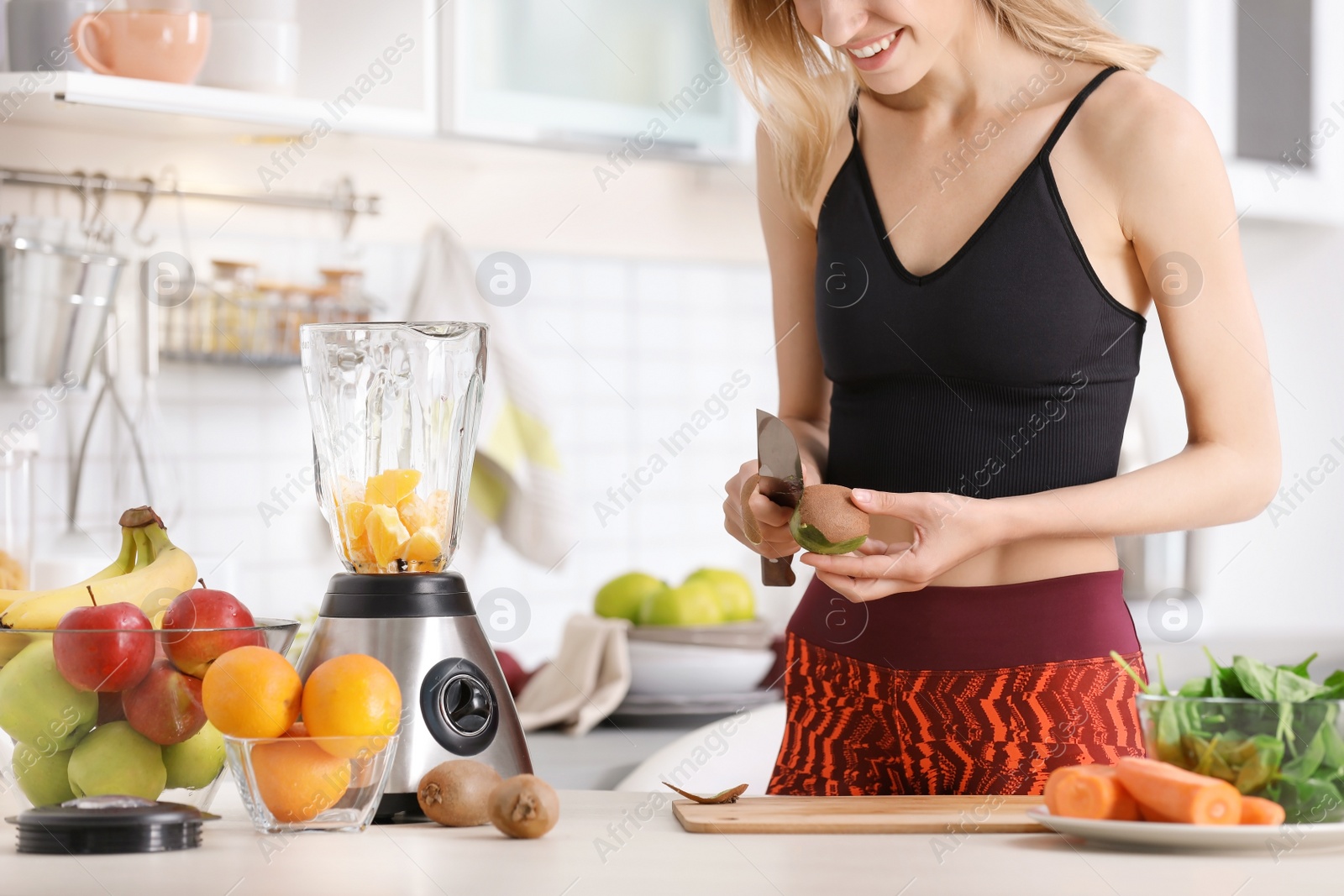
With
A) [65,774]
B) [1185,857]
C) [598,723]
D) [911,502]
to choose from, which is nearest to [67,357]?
[598,723]

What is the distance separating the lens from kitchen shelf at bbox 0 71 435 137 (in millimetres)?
1533

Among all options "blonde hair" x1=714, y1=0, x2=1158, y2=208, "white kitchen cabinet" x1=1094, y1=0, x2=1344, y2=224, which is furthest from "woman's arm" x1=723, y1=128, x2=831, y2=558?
"white kitchen cabinet" x1=1094, y1=0, x2=1344, y2=224

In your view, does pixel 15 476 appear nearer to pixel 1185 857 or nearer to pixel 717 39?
pixel 717 39

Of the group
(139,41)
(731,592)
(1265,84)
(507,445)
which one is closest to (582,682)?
(731,592)

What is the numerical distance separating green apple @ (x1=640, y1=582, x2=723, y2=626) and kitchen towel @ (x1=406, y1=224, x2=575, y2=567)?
0.64 feet

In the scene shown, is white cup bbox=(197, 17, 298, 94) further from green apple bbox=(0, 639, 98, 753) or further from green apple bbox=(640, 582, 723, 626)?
green apple bbox=(0, 639, 98, 753)

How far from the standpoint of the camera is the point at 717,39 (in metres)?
1.23

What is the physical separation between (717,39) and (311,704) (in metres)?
0.75

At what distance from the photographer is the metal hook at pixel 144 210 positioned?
183 centimetres

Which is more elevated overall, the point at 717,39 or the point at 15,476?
the point at 717,39

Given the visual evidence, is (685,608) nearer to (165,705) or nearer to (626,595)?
(626,595)

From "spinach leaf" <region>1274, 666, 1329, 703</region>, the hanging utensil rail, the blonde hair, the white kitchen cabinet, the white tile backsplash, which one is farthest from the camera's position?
the white kitchen cabinet

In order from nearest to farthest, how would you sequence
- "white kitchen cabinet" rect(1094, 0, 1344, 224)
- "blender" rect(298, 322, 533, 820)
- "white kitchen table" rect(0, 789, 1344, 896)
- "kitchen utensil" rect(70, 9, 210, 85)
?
1. "white kitchen table" rect(0, 789, 1344, 896)
2. "blender" rect(298, 322, 533, 820)
3. "kitchen utensil" rect(70, 9, 210, 85)
4. "white kitchen cabinet" rect(1094, 0, 1344, 224)

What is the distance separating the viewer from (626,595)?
1.91 metres
